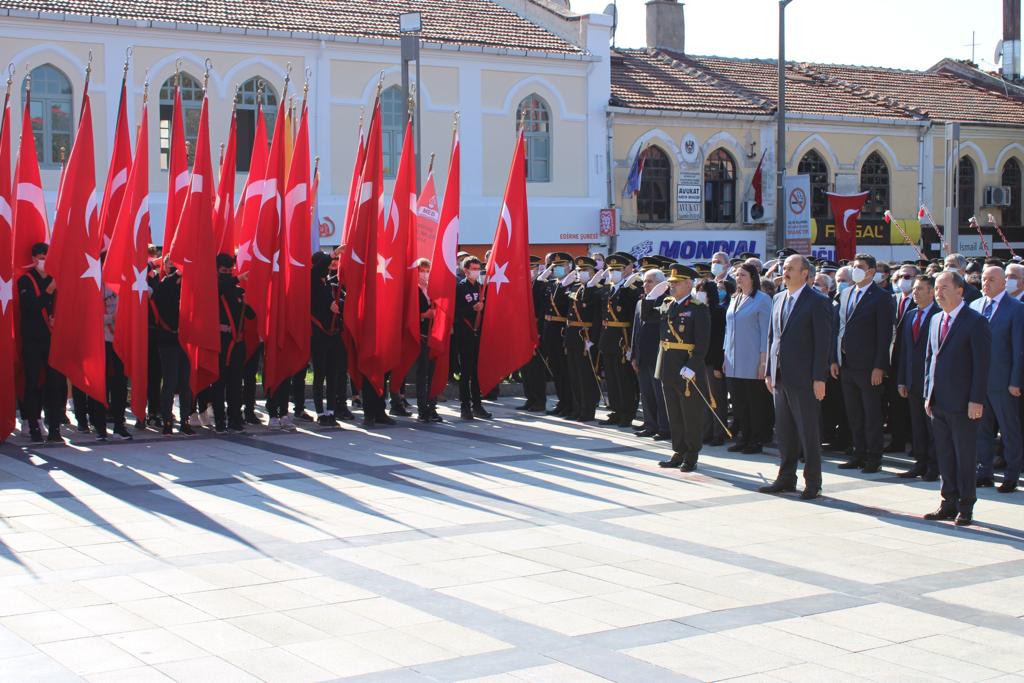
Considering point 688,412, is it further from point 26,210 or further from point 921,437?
point 26,210

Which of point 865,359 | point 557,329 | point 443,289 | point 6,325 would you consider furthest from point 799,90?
point 6,325

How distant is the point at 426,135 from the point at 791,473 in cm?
2154

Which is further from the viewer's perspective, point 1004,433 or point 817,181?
point 817,181

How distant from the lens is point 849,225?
36281 millimetres

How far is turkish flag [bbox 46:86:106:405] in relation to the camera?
1333 cm

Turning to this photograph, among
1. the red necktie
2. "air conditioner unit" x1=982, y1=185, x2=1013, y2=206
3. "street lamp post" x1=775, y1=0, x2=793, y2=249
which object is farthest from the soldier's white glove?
Result: "air conditioner unit" x1=982, y1=185, x2=1013, y2=206

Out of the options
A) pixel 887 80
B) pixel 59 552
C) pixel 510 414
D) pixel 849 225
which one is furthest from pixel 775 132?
pixel 59 552

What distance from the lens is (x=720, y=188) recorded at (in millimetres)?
36031

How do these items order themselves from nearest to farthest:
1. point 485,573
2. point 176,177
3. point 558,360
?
point 485,573 < point 176,177 < point 558,360

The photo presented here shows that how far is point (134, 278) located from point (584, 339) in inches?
209

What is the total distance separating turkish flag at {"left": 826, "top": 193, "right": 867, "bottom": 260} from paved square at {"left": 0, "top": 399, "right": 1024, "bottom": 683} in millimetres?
24189

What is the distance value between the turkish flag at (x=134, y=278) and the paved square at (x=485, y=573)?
1.22 m

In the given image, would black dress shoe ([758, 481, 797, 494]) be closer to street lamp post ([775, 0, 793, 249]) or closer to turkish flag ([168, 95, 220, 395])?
turkish flag ([168, 95, 220, 395])

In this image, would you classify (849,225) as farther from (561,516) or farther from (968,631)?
(968,631)
